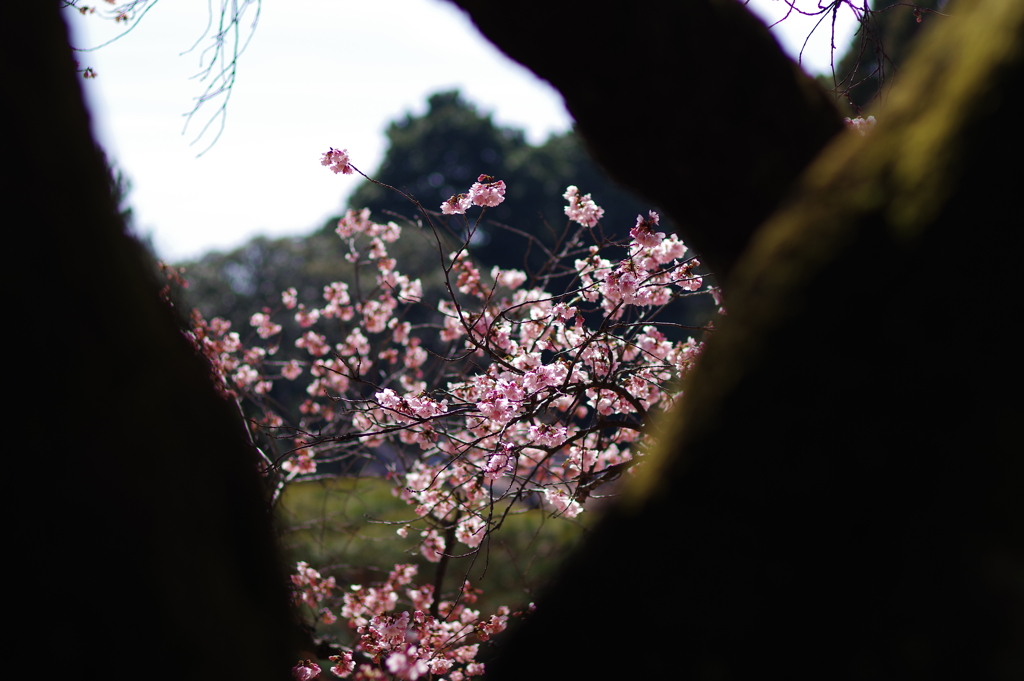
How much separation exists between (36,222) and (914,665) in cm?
130

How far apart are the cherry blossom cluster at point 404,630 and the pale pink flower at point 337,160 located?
103 inches

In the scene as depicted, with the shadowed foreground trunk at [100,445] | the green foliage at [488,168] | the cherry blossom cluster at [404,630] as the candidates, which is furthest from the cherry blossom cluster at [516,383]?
the green foliage at [488,168]

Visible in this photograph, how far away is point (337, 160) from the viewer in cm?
432

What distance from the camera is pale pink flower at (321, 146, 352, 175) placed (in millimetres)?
4309

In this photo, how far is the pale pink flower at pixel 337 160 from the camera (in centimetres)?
431

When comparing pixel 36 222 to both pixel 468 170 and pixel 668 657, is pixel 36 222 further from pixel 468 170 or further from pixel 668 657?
pixel 468 170

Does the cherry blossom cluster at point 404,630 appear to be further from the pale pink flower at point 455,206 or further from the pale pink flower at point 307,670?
the pale pink flower at point 455,206

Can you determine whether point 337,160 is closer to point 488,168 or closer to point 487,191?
point 487,191

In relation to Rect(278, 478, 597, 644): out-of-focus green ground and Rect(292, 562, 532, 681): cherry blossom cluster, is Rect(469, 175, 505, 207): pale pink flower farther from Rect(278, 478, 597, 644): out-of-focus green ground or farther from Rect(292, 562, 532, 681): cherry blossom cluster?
Rect(278, 478, 597, 644): out-of-focus green ground

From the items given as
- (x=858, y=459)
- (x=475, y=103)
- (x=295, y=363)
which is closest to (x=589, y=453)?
(x=295, y=363)

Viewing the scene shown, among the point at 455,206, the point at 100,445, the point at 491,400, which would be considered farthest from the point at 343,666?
the point at 100,445

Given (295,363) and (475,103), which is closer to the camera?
(295,363)

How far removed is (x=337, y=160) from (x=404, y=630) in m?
2.99

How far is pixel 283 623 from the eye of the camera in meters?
1.16
